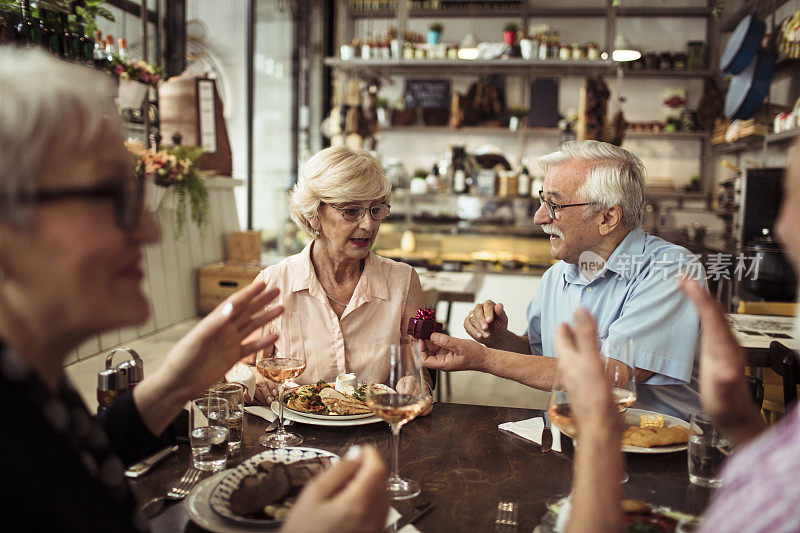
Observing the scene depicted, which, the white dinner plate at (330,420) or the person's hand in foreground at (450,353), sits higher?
the person's hand in foreground at (450,353)

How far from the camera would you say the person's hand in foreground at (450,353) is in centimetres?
172

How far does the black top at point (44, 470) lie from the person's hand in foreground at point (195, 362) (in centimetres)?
38

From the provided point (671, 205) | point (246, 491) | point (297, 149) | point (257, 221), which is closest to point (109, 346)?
point (246, 491)

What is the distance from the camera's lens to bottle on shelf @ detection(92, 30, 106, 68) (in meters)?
3.07

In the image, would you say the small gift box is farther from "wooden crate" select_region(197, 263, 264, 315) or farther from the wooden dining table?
"wooden crate" select_region(197, 263, 264, 315)

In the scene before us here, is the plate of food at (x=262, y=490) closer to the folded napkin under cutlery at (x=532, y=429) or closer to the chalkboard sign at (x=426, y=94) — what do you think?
the folded napkin under cutlery at (x=532, y=429)

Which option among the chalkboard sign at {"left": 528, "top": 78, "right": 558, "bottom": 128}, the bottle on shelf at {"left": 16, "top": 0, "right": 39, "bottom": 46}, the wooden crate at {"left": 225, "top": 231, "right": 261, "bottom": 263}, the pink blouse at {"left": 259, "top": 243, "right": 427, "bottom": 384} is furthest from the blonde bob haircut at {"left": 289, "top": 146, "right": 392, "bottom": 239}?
the chalkboard sign at {"left": 528, "top": 78, "right": 558, "bottom": 128}

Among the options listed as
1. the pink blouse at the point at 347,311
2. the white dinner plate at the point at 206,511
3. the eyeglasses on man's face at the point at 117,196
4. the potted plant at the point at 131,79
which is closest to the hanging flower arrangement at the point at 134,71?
the potted plant at the point at 131,79

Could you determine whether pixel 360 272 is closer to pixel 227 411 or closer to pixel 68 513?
pixel 227 411

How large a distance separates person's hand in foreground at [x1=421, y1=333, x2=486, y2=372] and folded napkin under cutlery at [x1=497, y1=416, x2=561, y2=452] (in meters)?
0.21

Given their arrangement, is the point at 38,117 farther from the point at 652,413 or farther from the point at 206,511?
the point at 652,413

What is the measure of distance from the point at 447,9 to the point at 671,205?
3.61 meters

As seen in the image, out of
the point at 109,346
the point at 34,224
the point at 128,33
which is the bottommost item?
the point at 109,346

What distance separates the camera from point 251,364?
1969 mm
